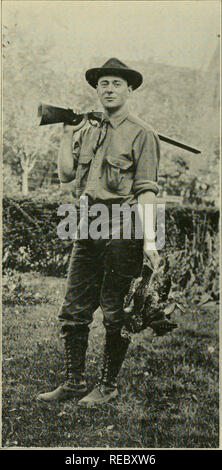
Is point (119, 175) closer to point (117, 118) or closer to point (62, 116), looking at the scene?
point (117, 118)

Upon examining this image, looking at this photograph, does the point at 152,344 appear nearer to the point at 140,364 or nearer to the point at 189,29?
the point at 140,364

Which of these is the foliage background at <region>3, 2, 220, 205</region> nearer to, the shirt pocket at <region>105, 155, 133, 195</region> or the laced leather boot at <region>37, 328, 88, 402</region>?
the shirt pocket at <region>105, 155, 133, 195</region>

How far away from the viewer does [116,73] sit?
13.1ft

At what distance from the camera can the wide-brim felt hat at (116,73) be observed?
401cm

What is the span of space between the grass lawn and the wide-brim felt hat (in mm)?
1766

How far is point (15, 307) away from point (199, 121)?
8.35 ft

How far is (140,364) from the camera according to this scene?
4.34m

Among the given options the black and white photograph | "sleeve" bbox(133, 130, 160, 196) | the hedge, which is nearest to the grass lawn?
the black and white photograph

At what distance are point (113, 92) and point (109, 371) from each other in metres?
2.28

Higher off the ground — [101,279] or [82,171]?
[82,171]

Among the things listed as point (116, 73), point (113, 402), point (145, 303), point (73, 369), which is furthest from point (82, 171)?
point (113, 402)

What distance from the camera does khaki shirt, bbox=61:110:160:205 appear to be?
12.9ft

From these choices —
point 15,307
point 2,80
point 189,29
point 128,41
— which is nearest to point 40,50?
point 2,80

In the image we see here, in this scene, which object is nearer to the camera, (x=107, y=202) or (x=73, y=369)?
(x=107, y=202)
